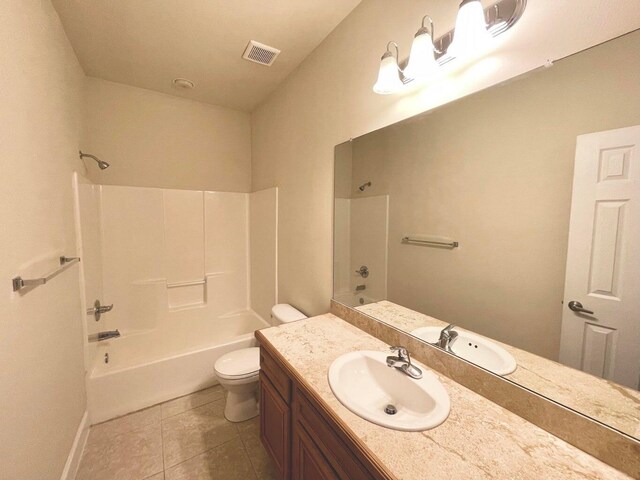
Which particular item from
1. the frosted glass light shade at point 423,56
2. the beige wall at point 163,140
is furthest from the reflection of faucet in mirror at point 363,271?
the beige wall at point 163,140

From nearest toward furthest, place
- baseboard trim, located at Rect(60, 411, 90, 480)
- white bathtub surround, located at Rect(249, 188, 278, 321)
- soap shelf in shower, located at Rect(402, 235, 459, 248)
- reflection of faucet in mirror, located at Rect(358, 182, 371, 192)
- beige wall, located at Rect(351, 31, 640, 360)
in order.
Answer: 1. beige wall, located at Rect(351, 31, 640, 360)
2. soap shelf in shower, located at Rect(402, 235, 459, 248)
3. baseboard trim, located at Rect(60, 411, 90, 480)
4. reflection of faucet in mirror, located at Rect(358, 182, 371, 192)
5. white bathtub surround, located at Rect(249, 188, 278, 321)

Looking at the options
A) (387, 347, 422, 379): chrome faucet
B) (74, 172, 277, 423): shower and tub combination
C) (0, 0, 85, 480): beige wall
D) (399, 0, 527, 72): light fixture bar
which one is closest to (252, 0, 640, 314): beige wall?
(399, 0, 527, 72): light fixture bar

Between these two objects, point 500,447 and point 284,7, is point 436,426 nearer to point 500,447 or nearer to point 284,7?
point 500,447

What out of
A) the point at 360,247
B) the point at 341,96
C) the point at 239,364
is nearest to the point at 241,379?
the point at 239,364

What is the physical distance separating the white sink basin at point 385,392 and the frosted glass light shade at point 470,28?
1.20m

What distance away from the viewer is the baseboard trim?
1.34 metres

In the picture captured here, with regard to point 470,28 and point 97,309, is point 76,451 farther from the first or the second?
point 470,28

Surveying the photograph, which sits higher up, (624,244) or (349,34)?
(349,34)

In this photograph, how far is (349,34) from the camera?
1497 mm

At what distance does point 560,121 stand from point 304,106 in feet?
5.24

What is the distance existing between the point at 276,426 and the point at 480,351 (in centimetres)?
99

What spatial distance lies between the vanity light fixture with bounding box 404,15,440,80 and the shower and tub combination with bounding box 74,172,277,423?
5.28ft

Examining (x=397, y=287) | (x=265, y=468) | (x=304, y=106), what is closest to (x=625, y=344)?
(x=397, y=287)

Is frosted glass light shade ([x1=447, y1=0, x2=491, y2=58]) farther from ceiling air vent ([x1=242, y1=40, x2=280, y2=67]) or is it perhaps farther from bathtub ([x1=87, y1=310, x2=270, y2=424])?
bathtub ([x1=87, y1=310, x2=270, y2=424])
